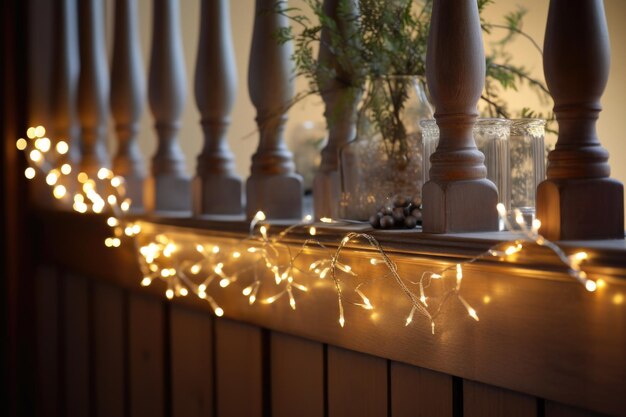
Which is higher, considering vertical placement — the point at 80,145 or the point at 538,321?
the point at 80,145

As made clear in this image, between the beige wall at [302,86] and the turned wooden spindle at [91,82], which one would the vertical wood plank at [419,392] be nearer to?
the beige wall at [302,86]

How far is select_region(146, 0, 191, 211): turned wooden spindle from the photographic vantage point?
67.7 inches

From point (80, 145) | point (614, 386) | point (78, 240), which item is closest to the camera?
point (614, 386)

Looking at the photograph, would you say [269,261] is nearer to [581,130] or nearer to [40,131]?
[581,130]

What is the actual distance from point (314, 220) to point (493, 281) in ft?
1.61

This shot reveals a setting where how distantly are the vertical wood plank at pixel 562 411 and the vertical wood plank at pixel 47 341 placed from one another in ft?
5.35

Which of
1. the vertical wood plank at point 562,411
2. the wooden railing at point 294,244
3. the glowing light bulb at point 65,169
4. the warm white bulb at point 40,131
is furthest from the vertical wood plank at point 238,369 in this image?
the warm white bulb at point 40,131

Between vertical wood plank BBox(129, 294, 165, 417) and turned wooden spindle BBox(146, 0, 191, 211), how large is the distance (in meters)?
0.23

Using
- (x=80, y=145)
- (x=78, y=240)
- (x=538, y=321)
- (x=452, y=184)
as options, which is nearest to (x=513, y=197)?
(x=452, y=184)

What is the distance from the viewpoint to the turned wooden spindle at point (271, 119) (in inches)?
52.6

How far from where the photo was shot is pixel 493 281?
33.6 inches

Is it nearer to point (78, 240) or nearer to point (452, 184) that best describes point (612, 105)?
point (452, 184)

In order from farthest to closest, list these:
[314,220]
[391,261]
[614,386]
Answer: [314,220]
[391,261]
[614,386]

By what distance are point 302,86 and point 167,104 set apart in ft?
2.03
